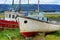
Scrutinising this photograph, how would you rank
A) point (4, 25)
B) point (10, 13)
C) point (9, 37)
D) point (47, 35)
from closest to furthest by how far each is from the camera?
point (9, 37) → point (47, 35) → point (4, 25) → point (10, 13)

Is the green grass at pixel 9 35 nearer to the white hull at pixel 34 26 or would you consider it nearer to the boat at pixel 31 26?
the boat at pixel 31 26

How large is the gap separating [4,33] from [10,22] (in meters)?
2.46

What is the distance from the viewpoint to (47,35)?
24500mm

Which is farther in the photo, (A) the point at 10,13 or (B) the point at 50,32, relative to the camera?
(A) the point at 10,13

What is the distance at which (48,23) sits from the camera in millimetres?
24703

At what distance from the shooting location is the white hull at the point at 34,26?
2339cm

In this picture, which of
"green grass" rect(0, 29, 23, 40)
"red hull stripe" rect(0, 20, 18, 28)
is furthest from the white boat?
"red hull stripe" rect(0, 20, 18, 28)

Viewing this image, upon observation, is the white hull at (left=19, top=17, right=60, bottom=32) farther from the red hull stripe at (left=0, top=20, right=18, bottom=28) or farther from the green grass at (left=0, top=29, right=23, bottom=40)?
the red hull stripe at (left=0, top=20, right=18, bottom=28)

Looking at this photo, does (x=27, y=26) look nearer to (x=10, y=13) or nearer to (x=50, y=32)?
(x=50, y=32)

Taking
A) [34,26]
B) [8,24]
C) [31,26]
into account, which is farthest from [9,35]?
[8,24]

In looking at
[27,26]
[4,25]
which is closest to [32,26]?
[27,26]

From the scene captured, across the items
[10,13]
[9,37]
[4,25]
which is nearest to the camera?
[9,37]

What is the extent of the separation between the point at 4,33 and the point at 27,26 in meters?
2.60

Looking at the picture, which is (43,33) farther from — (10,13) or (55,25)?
(10,13)
